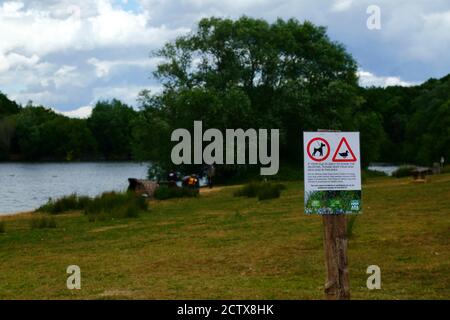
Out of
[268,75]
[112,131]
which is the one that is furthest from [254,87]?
[112,131]

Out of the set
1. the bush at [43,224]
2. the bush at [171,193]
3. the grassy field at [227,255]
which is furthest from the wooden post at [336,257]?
the bush at [171,193]

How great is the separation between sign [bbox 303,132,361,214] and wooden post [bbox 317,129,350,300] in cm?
21

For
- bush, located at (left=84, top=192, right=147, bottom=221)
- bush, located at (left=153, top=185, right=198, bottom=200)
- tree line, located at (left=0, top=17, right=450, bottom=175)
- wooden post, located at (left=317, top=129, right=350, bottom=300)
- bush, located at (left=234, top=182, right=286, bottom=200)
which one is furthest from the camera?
tree line, located at (left=0, top=17, right=450, bottom=175)

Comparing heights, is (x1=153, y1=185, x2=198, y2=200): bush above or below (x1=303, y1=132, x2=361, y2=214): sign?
below

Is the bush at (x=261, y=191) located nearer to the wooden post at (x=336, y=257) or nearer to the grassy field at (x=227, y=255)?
the grassy field at (x=227, y=255)

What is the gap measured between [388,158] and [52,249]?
96623 mm

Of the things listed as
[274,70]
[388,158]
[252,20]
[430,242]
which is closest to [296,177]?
[274,70]

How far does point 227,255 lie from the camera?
44.5ft

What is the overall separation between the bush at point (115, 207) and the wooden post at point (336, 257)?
14.1 metres

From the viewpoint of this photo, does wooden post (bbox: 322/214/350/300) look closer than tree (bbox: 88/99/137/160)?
Yes

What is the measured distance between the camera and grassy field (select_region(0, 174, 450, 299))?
10.2m

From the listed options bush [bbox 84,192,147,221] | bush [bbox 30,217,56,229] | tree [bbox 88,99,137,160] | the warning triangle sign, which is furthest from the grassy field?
tree [bbox 88,99,137,160]

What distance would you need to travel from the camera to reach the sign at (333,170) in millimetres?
8383

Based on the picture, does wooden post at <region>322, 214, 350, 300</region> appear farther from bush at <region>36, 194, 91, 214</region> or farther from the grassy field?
bush at <region>36, 194, 91, 214</region>
